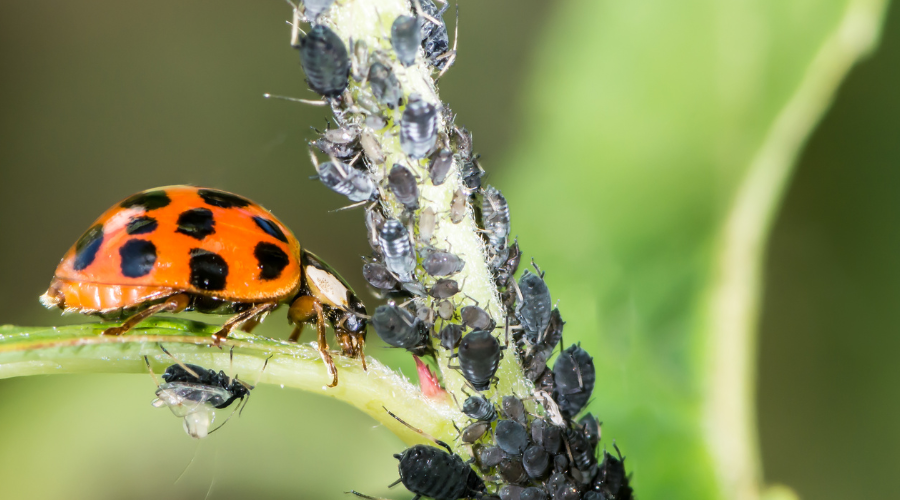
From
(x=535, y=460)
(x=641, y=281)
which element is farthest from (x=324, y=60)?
(x=641, y=281)

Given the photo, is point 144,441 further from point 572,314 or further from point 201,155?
point 201,155

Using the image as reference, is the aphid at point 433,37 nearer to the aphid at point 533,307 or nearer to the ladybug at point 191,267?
the aphid at point 533,307

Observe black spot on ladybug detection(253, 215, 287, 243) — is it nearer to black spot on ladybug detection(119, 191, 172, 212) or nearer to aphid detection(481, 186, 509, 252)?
black spot on ladybug detection(119, 191, 172, 212)

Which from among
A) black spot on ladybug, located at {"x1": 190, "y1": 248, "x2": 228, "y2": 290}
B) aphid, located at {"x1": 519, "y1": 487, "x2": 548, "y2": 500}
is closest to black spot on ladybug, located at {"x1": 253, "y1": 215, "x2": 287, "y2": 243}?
black spot on ladybug, located at {"x1": 190, "y1": 248, "x2": 228, "y2": 290}

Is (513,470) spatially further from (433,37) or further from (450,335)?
(433,37)

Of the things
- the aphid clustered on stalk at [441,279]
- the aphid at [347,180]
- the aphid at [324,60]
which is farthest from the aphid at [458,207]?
the aphid at [324,60]
